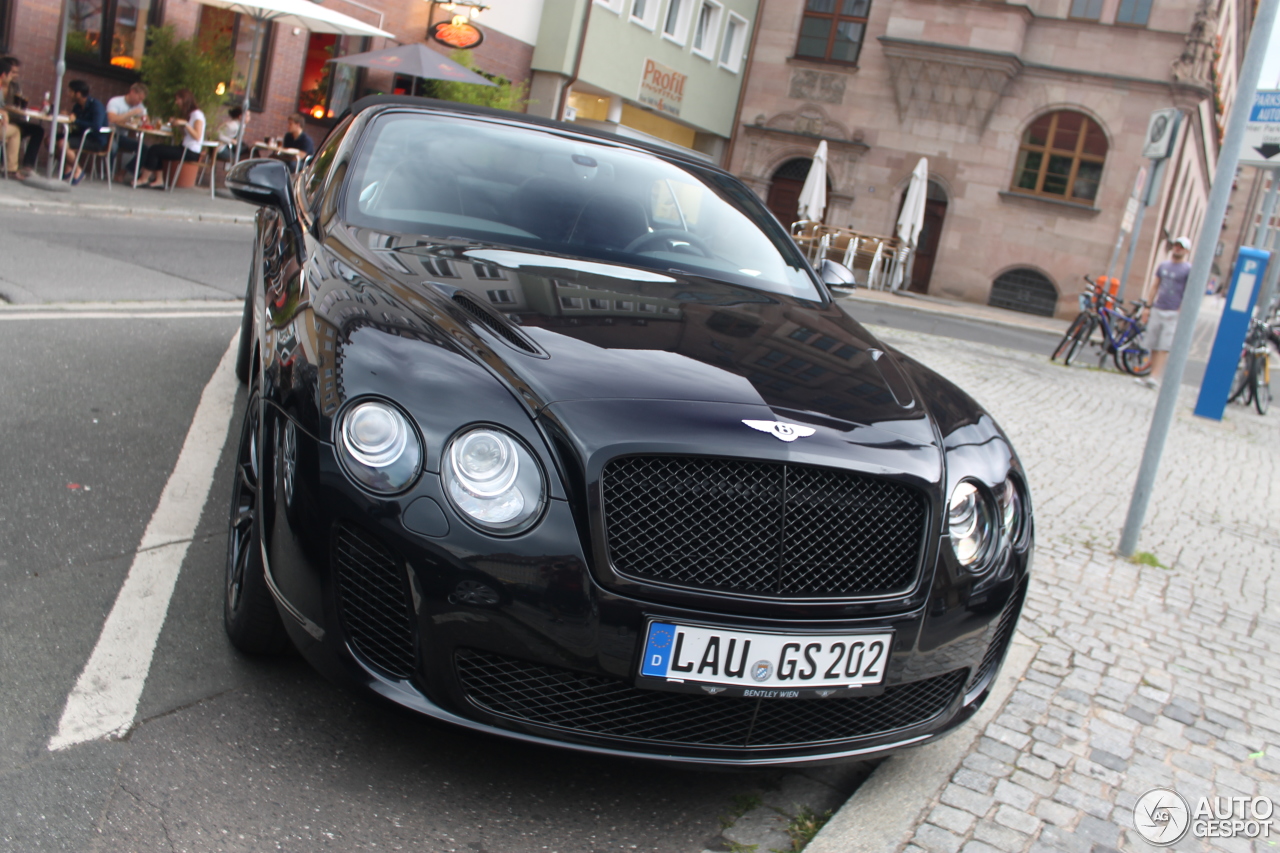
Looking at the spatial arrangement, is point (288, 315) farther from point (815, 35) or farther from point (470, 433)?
point (815, 35)

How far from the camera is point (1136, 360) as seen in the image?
15.1 m

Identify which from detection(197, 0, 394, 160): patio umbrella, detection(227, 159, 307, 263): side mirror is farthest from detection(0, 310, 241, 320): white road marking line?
detection(197, 0, 394, 160): patio umbrella

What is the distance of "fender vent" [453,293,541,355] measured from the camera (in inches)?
106

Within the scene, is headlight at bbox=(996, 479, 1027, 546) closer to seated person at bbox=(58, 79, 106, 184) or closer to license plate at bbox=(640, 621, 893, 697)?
license plate at bbox=(640, 621, 893, 697)

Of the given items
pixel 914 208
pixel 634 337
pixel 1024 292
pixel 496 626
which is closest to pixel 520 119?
pixel 634 337

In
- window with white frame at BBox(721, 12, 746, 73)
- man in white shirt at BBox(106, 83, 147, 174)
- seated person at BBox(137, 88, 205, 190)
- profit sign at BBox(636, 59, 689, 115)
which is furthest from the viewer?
window with white frame at BBox(721, 12, 746, 73)

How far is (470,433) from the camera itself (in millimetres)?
2451

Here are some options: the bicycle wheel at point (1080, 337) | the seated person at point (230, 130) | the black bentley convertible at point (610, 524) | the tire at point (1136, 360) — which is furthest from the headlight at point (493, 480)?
the seated person at point (230, 130)

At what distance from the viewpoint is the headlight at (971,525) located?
2.82 metres

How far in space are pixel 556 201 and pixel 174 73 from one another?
15.5m

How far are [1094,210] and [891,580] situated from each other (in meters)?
30.8

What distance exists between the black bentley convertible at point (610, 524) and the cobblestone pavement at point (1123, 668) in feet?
1.00

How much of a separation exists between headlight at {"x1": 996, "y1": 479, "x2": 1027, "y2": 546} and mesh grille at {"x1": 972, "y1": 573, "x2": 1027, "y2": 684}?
5.3 inches

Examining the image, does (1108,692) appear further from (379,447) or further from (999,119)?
(999,119)
